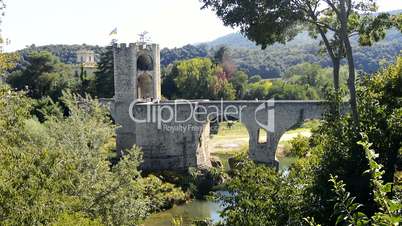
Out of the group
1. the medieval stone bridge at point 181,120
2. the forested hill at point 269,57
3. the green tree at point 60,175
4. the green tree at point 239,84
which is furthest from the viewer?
the forested hill at point 269,57

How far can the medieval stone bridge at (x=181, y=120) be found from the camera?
31.6 metres

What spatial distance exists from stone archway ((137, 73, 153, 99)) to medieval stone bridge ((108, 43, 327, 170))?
228 cm

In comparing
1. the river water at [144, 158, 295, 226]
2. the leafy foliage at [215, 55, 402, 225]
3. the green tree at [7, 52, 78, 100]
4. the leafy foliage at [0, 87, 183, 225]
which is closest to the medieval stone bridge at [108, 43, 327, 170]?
the river water at [144, 158, 295, 226]

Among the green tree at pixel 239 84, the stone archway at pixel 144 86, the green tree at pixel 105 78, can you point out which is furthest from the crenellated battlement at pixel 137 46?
the green tree at pixel 239 84

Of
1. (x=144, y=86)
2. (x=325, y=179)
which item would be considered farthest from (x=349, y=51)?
(x=144, y=86)

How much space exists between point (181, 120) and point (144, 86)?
6.95m

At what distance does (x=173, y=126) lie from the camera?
107 ft

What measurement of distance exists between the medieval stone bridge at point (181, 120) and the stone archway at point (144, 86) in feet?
7.47

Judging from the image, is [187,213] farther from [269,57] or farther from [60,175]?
→ [269,57]

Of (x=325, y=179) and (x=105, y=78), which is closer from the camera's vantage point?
(x=325, y=179)

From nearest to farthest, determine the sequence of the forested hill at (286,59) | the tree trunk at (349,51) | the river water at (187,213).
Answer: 1. the tree trunk at (349,51)
2. the river water at (187,213)
3. the forested hill at (286,59)

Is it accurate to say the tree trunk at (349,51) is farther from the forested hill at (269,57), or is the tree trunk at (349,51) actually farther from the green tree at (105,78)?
the forested hill at (269,57)

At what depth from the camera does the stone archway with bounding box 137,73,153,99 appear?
36625 mm

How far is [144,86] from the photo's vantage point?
125 feet
